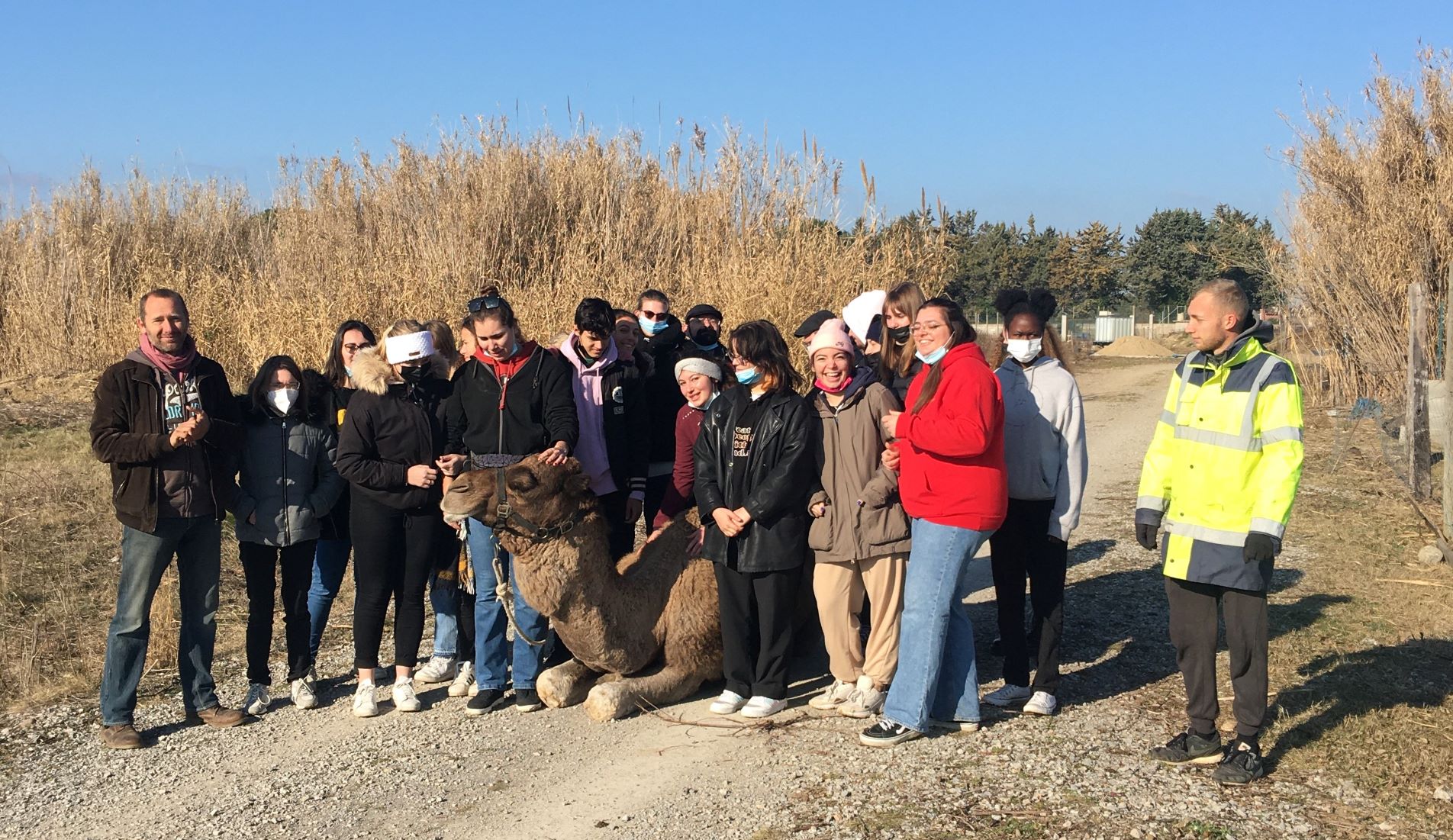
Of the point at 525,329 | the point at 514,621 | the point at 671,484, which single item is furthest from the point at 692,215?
the point at 514,621

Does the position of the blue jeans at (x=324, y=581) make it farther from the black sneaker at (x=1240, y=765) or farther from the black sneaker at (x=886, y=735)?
the black sneaker at (x=1240, y=765)

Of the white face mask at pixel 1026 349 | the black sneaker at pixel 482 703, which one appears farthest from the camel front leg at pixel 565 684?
the white face mask at pixel 1026 349

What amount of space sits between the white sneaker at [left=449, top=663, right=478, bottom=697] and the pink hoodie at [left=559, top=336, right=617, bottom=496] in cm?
125

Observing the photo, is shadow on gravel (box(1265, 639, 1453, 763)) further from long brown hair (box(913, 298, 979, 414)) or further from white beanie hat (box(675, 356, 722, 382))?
white beanie hat (box(675, 356, 722, 382))

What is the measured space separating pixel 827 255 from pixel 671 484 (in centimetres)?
793

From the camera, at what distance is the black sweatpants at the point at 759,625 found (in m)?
5.92

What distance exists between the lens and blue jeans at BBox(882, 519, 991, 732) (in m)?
5.26

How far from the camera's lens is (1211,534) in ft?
15.8

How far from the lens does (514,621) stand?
19.8 feet

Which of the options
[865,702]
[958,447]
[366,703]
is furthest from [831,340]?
[366,703]

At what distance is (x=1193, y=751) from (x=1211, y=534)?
3.38 feet

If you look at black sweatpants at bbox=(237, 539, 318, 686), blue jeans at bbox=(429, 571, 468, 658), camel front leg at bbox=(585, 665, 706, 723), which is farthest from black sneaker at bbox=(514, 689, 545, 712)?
black sweatpants at bbox=(237, 539, 318, 686)

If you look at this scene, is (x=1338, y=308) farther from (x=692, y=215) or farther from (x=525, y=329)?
(x=525, y=329)

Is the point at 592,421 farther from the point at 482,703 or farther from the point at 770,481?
the point at 482,703
